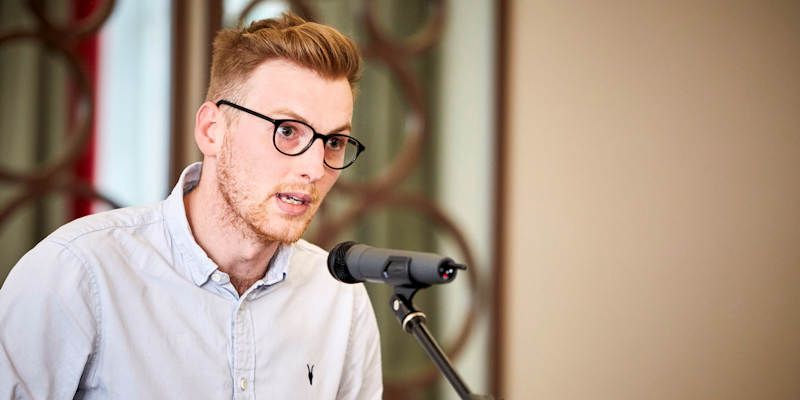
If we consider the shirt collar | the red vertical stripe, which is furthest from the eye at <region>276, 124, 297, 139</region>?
the red vertical stripe

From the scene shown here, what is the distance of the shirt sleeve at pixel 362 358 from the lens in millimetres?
1752

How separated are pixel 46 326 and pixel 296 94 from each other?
1.91 ft

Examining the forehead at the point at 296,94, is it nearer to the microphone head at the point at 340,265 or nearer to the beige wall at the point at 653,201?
the microphone head at the point at 340,265

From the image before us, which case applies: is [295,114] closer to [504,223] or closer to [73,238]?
[73,238]

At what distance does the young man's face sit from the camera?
4.95 feet

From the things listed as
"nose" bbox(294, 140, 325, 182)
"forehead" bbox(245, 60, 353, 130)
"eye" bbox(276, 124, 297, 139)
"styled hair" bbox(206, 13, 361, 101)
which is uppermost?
"styled hair" bbox(206, 13, 361, 101)

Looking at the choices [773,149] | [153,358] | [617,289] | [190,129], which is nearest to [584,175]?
[617,289]

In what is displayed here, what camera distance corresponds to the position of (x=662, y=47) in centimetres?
339

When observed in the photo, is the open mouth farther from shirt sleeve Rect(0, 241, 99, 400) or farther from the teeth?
shirt sleeve Rect(0, 241, 99, 400)

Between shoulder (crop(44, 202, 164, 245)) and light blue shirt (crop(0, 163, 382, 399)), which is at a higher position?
shoulder (crop(44, 202, 164, 245))

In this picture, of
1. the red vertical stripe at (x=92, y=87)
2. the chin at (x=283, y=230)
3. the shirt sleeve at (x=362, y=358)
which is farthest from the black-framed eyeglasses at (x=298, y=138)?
the red vertical stripe at (x=92, y=87)

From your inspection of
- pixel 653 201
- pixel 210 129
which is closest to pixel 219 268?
pixel 210 129

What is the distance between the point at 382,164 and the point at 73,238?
1.68 meters

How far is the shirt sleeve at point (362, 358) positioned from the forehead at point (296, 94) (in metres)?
0.46
